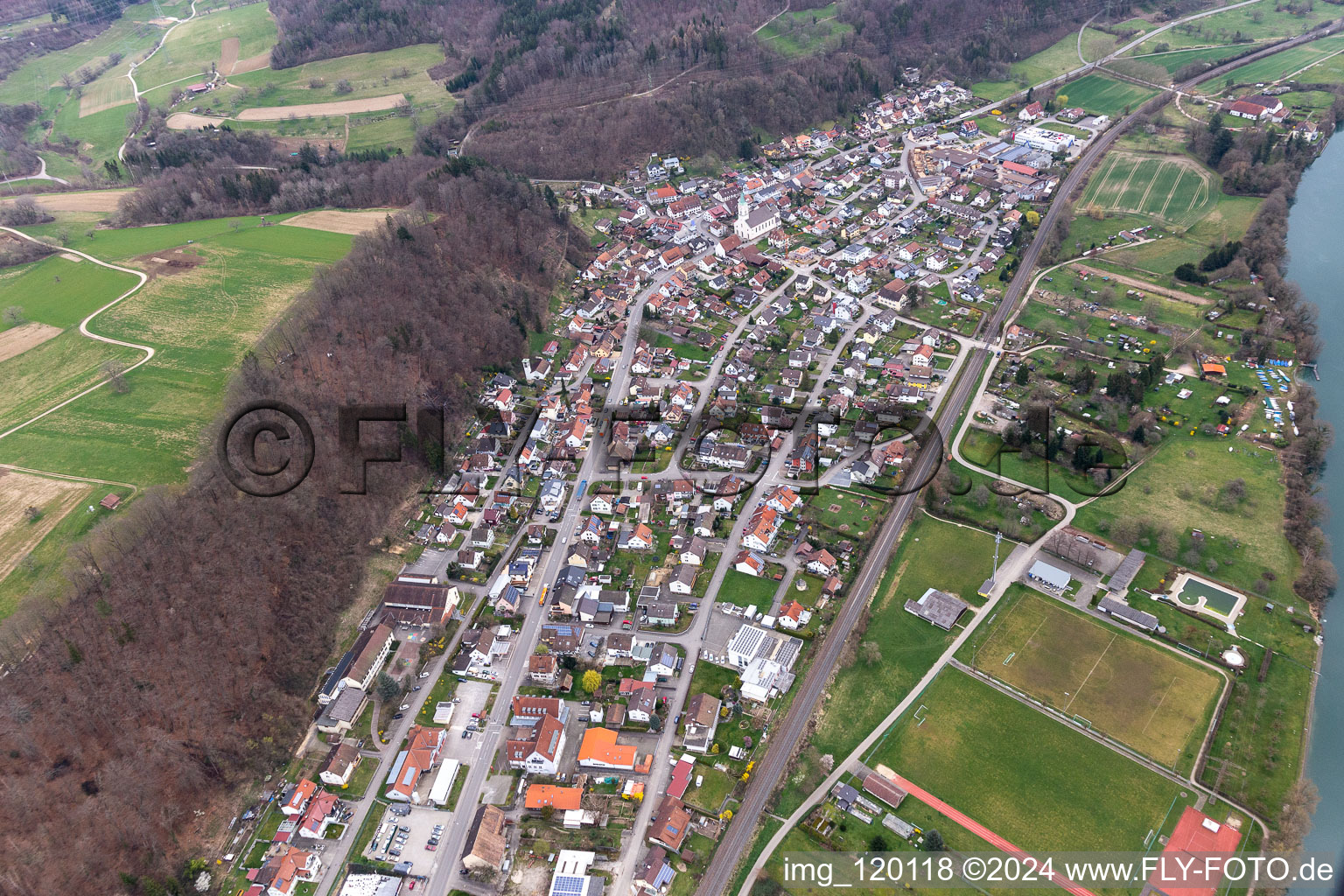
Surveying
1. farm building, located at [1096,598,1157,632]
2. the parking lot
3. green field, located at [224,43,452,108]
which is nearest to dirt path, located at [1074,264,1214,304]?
farm building, located at [1096,598,1157,632]

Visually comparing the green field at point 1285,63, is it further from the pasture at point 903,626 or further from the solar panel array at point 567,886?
the solar panel array at point 567,886

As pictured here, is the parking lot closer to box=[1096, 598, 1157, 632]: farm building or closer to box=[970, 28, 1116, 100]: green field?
box=[1096, 598, 1157, 632]: farm building

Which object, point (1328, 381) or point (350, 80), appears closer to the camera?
point (1328, 381)

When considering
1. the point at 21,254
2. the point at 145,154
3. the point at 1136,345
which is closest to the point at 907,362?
the point at 1136,345

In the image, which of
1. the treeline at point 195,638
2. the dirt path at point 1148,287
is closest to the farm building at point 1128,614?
the dirt path at point 1148,287

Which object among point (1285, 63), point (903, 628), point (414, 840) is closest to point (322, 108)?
point (414, 840)

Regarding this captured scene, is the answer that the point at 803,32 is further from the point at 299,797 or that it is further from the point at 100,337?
the point at 299,797

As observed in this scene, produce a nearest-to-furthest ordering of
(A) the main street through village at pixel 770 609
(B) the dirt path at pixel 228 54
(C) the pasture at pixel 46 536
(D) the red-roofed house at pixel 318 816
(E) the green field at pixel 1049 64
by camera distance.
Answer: (A) the main street through village at pixel 770 609 < (D) the red-roofed house at pixel 318 816 < (C) the pasture at pixel 46 536 < (E) the green field at pixel 1049 64 < (B) the dirt path at pixel 228 54
